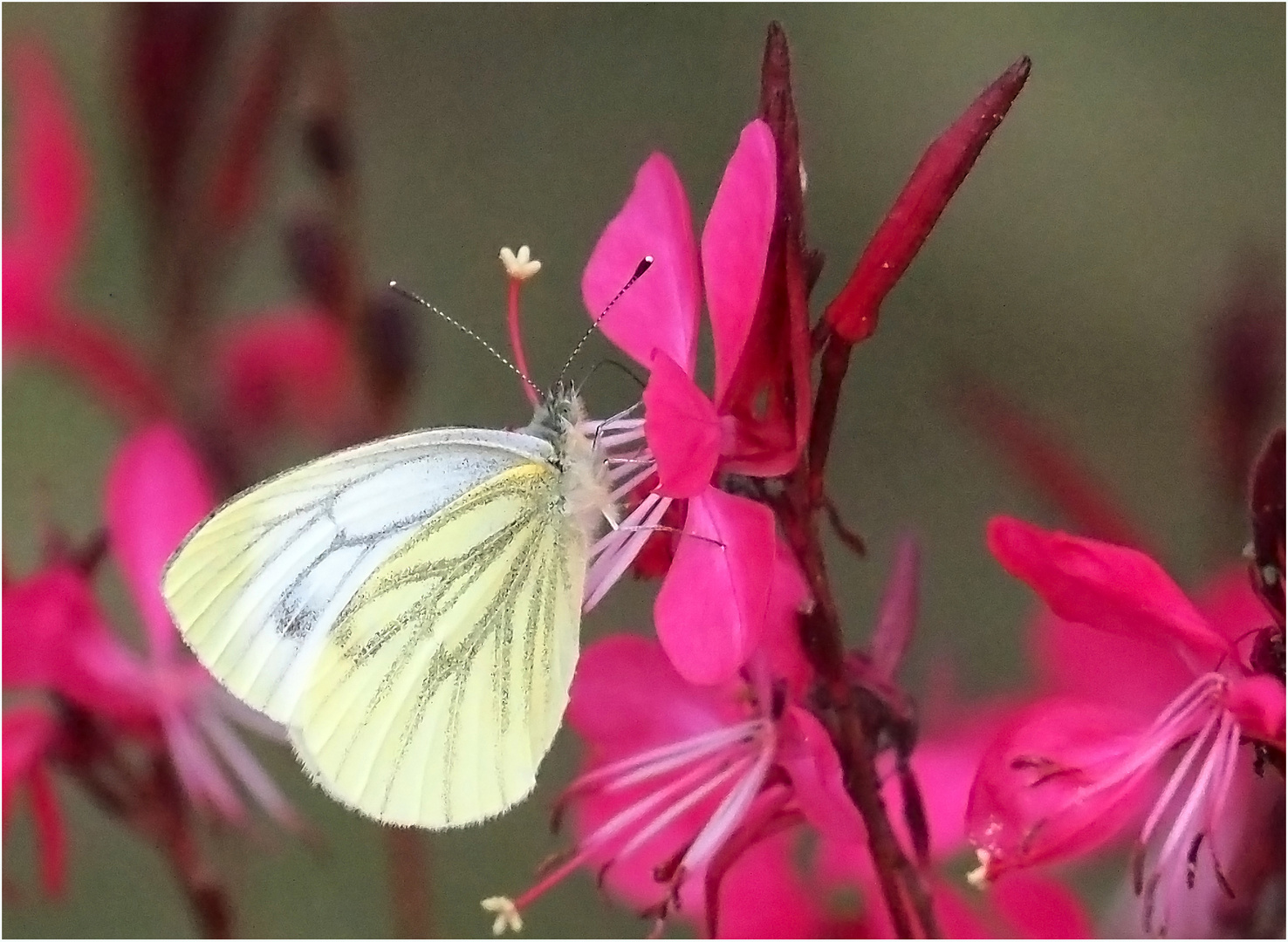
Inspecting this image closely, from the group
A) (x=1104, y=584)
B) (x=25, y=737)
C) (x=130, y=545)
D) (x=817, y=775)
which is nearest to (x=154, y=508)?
(x=130, y=545)

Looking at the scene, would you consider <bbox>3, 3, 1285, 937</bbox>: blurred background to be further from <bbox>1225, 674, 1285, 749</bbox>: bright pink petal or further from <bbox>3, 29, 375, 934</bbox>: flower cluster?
<bbox>1225, 674, 1285, 749</bbox>: bright pink petal

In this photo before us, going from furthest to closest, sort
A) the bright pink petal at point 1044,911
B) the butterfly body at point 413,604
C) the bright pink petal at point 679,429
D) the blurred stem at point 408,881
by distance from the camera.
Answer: the blurred stem at point 408,881 → the bright pink petal at point 1044,911 → the butterfly body at point 413,604 → the bright pink petal at point 679,429

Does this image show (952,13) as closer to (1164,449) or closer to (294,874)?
(1164,449)

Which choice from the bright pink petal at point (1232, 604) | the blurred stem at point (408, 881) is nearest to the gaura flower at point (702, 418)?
the bright pink petal at point (1232, 604)

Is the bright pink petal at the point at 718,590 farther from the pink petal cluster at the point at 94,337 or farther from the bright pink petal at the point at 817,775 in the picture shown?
the pink petal cluster at the point at 94,337

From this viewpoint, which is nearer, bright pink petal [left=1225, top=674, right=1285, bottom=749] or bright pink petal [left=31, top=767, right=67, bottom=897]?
bright pink petal [left=1225, top=674, right=1285, bottom=749]

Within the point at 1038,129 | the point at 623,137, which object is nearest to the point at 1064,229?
the point at 1038,129

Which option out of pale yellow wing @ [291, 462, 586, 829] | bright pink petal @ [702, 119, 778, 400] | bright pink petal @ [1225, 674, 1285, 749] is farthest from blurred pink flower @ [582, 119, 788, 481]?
bright pink petal @ [1225, 674, 1285, 749]
